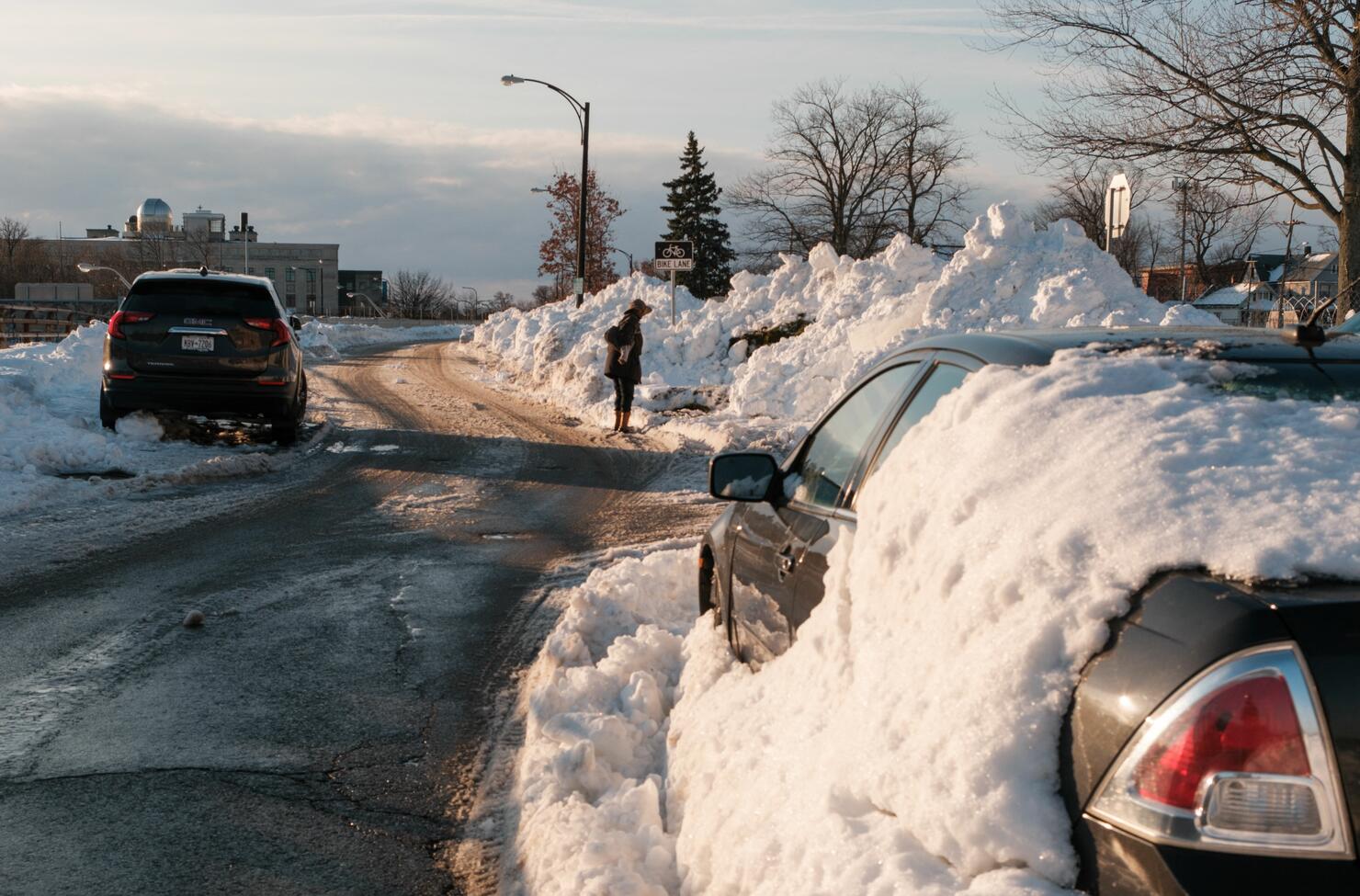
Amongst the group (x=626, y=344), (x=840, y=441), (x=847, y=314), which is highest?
(x=847, y=314)

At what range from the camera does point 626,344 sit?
17031 millimetres

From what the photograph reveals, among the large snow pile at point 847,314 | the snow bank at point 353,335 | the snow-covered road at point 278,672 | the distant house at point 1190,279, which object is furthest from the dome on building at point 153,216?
the snow-covered road at point 278,672

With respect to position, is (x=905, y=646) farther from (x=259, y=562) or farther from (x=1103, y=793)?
(x=259, y=562)

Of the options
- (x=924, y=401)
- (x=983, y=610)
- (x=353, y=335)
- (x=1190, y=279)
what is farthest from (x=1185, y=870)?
(x=1190, y=279)

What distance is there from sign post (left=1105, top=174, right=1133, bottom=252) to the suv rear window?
32.8 ft

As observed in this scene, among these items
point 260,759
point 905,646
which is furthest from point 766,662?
point 260,759

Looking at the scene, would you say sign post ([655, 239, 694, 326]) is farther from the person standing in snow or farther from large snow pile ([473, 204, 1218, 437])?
the person standing in snow

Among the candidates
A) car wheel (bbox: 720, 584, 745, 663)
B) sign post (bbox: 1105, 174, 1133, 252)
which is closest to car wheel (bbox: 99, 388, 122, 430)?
car wheel (bbox: 720, 584, 745, 663)

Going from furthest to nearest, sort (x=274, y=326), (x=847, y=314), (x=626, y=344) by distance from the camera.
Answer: (x=847, y=314) < (x=626, y=344) < (x=274, y=326)

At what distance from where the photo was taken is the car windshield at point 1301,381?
268 cm

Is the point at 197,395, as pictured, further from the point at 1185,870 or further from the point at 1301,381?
the point at 1185,870

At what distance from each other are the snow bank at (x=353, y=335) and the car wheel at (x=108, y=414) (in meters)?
21.9

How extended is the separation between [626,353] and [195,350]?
224 inches

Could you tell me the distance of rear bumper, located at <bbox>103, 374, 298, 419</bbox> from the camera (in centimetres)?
1366
